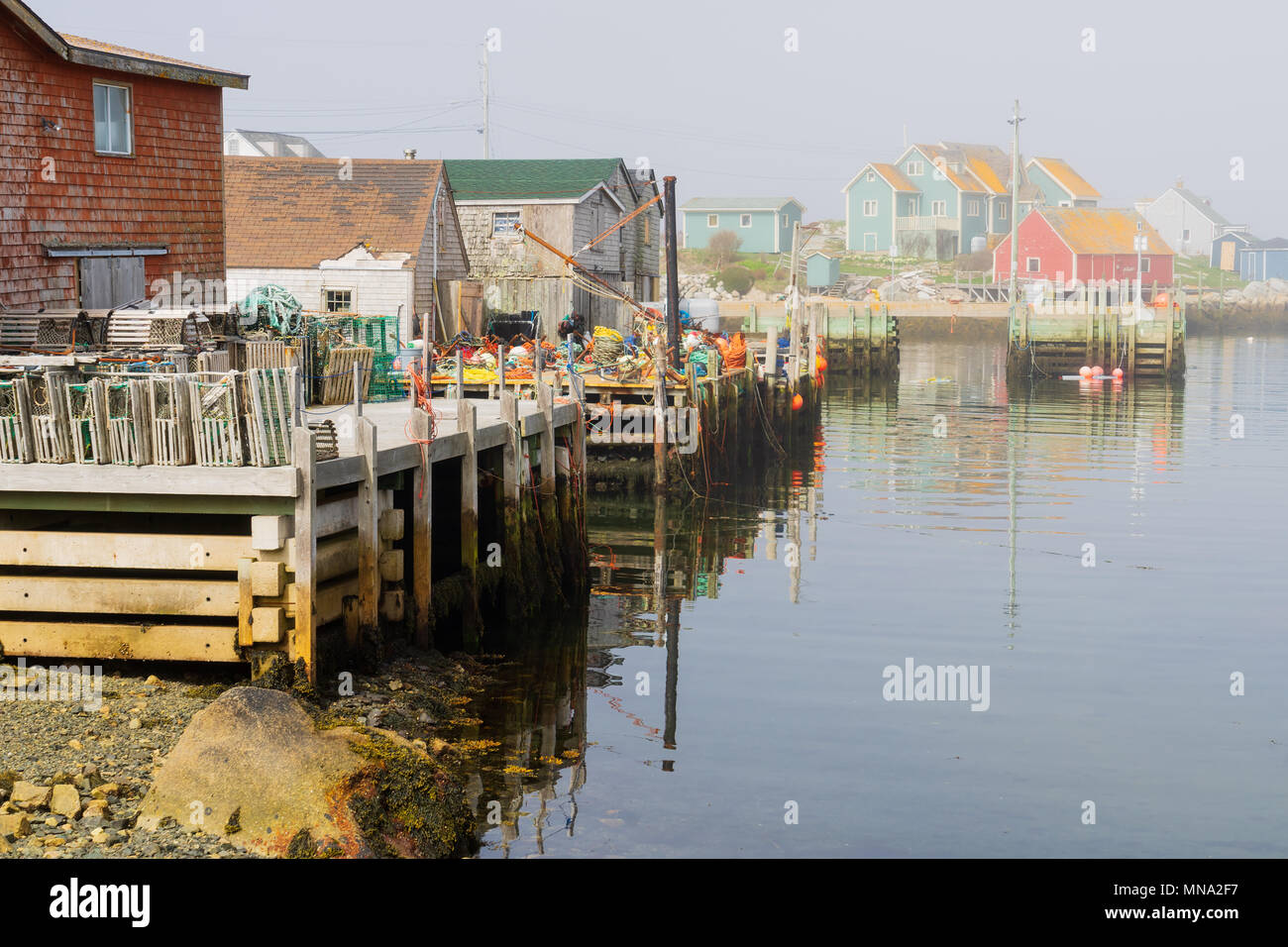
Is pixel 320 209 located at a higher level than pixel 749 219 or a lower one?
lower

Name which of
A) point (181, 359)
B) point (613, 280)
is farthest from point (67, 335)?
point (613, 280)

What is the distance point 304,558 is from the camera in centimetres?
1245

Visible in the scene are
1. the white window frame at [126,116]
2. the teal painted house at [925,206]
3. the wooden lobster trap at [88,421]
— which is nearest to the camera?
the wooden lobster trap at [88,421]

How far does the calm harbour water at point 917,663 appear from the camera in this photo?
11.8m

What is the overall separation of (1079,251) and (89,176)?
86150 mm

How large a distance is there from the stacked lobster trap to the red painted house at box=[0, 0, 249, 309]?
7.34m

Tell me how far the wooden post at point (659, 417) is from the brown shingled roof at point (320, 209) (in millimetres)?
11821

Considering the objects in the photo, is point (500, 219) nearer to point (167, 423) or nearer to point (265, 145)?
point (167, 423)

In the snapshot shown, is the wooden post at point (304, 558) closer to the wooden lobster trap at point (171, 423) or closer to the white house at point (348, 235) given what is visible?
the wooden lobster trap at point (171, 423)

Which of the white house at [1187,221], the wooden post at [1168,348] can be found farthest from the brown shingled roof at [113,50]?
the white house at [1187,221]

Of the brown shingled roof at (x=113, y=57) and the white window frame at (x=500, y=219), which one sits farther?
the white window frame at (x=500, y=219)

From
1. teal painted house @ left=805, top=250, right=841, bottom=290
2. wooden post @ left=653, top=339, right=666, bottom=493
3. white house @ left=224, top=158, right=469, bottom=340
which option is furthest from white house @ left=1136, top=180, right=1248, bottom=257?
wooden post @ left=653, top=339, right=666, bottom=493

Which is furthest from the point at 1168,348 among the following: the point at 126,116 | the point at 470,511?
the point at 470,511

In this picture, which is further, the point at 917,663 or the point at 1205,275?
the point at 1205,275
